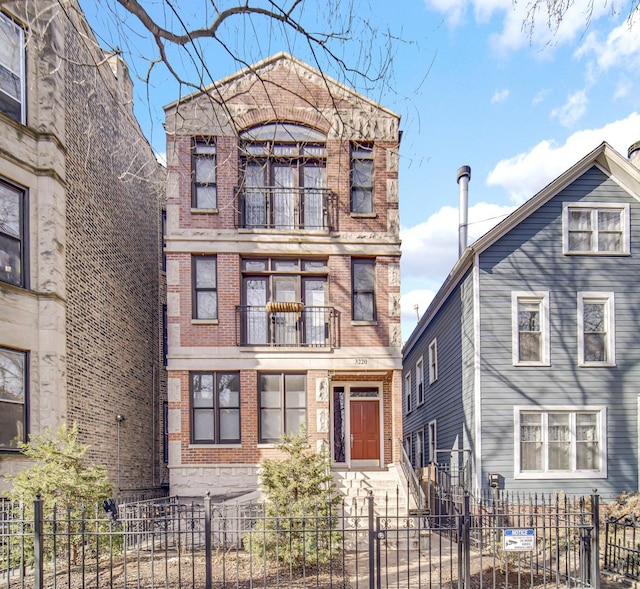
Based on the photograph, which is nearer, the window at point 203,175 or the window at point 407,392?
the window at point 203,175

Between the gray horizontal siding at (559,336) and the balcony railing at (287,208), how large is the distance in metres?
4.49

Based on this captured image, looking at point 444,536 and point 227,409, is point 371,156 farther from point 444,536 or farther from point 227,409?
point 444,536

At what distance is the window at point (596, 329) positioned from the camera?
13766 millimetres

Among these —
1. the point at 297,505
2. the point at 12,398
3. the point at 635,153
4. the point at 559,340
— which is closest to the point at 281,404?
the point at 297,505

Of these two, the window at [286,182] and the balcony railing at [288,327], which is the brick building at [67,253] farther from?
the balcony railing at [288,327]

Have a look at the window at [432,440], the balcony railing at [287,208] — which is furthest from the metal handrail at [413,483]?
the balcony railing at [287,208]

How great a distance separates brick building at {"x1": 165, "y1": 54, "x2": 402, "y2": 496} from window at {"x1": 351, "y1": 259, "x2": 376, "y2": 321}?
0.03 metres

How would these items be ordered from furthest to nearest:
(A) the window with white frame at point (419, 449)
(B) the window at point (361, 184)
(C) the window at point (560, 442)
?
(A) the window with white frame at point (419, 449) → (B) the window at point (361, 184) → (C) the window at point (560, 442)

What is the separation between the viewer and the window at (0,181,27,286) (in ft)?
35.8

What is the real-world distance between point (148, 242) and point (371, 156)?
8681 millimetres

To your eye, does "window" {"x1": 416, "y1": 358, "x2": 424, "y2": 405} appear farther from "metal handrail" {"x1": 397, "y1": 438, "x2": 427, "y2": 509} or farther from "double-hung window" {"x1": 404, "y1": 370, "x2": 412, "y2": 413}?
"metal handrail" {"x1": 397, "y1": 438, "x2": 427, "y2": 509}

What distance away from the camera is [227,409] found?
14156 millimetres

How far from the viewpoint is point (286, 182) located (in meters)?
15.1

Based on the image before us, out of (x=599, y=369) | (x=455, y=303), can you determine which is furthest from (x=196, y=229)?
(x=599, y=369)
